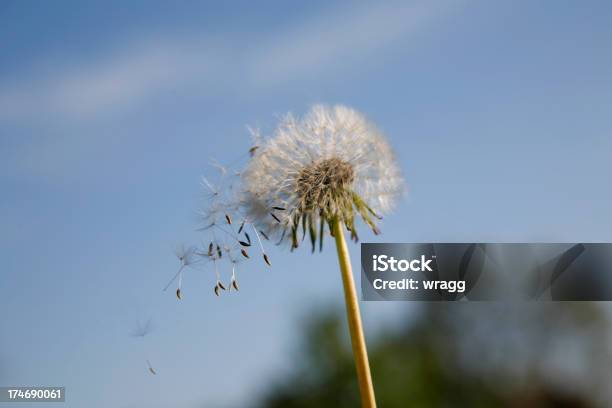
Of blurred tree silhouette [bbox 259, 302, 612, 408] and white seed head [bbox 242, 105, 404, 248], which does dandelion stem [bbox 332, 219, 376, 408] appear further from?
blurred tree silhouette [bbox 259, 302, 612, 408]

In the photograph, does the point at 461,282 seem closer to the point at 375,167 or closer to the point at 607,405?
the point at 375,167

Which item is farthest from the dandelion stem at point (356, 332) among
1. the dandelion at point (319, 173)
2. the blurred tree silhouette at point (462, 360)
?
the blurred tree silhouette at point (462, 360)

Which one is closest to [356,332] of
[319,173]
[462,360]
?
[319,173]

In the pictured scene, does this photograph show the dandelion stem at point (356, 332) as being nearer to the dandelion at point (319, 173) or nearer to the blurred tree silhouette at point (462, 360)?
the dandelion at point (319, 173)

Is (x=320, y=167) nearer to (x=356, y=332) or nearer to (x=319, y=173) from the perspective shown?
(x=319, y=173)

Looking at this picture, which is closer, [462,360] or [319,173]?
A: [319,173]

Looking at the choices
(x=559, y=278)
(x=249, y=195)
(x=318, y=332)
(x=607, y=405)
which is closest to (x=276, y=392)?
(x=318, y=332)
